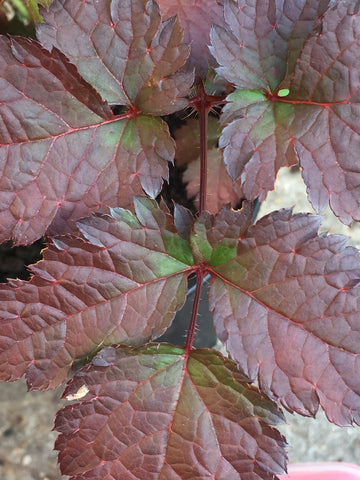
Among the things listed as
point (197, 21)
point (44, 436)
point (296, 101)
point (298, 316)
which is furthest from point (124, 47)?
point (44, 436)

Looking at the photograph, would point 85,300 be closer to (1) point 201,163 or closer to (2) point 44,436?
(1) point 201,163

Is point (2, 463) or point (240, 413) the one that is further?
point (2, 463)

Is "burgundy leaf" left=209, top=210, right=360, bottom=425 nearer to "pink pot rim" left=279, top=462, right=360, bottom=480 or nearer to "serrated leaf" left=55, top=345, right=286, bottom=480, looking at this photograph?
"serrated leaf" left=55, top=345, right=286, bottom=480

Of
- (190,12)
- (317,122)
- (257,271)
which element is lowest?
(257,271)

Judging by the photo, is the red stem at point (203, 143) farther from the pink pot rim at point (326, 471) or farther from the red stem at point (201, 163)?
the pink pot rim at point (326, 471)

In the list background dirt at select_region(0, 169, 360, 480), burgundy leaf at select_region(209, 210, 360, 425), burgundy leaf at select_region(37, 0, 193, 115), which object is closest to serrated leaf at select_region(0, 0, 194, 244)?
burgundy leaf at select_region(37, 0, 193, 115)

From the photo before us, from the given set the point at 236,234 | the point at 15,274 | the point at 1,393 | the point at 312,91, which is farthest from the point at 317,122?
the point at 1,393

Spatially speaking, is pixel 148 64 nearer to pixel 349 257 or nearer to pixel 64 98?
pixel 64 98
